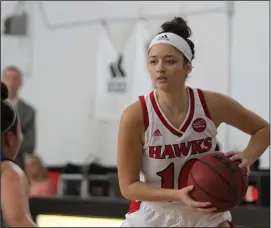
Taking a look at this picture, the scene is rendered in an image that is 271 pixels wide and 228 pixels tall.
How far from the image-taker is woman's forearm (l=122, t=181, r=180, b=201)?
2719mm

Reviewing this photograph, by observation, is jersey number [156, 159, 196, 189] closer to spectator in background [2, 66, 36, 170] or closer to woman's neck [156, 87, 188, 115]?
woman's neck [156, 87, 188, 115]

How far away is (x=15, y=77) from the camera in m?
6.61

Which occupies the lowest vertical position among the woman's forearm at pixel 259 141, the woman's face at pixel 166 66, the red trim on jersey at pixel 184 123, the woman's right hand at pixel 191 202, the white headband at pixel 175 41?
the woman's right hand at pixel 191 202

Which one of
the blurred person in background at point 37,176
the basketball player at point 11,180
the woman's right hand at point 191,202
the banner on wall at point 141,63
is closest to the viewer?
the woman's right hand at point 191,202

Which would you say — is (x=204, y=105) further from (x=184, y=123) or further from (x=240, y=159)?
(x=240, y=159)

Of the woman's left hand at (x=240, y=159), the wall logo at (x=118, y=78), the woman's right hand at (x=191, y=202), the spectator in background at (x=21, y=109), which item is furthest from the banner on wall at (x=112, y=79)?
the woman's right hand at (x=191, y=202)

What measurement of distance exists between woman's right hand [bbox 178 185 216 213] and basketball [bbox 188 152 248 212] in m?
0.02

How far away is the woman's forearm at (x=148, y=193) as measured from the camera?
2.72m

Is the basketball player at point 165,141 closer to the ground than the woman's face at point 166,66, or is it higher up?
closer to the ground

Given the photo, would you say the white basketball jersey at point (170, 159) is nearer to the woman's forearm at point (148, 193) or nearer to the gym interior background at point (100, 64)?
the woman's forearm at point (148, 193)

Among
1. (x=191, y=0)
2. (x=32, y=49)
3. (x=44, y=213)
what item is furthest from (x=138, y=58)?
(x=44, y=213)

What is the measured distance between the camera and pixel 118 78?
969 cm

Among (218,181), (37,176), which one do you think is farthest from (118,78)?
(218,181)

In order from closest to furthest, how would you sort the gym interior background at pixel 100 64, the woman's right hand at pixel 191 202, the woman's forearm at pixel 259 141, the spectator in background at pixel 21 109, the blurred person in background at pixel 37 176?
the woman's right hand at pixel 191 202, the woman's forearm at pixel 259 141, the spectator in background at pixel 21 109, the blurred person in background at pixel 37 176, the gym interior background at pixel 100 64
